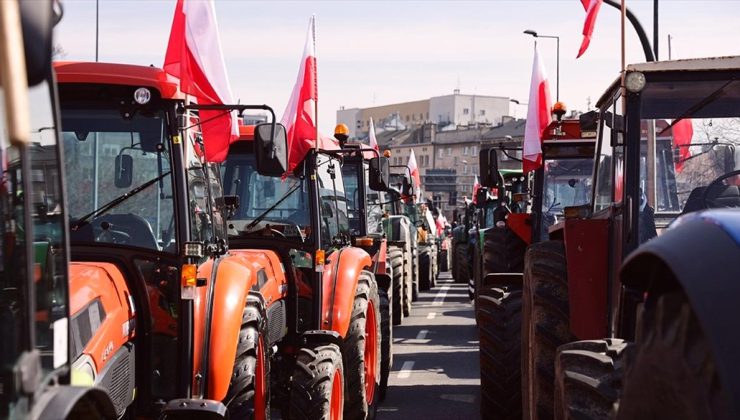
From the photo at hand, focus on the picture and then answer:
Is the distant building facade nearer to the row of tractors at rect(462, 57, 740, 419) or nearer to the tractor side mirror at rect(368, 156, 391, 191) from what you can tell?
the tractor side mirror at rect(368, 156, 391, 191)

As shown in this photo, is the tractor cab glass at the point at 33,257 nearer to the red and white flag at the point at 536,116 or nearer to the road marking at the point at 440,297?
the red and white flag at the point at 536,116

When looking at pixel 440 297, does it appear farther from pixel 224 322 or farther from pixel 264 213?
pixel 224 322

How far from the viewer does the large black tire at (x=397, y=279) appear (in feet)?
56.7

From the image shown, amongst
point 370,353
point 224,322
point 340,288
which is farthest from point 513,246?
point 224,322

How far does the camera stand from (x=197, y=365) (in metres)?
6.00

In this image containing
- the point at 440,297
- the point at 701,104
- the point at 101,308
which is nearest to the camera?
the point at 101,308

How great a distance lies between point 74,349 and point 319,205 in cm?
417

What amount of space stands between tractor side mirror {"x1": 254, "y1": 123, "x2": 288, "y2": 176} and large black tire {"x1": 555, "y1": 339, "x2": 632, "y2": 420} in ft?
6.08

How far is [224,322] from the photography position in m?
6.14

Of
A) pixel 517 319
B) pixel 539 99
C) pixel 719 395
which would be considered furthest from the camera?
pixel 539 99

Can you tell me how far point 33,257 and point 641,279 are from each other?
1.72 metres

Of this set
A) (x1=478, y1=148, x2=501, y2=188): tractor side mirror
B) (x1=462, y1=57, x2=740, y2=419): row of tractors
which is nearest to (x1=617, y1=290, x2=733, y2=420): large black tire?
(x1=462, y1=57, x2=740, y2=419): row of tractors

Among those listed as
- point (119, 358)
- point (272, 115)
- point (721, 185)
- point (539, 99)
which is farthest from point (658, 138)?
point (539, 99)

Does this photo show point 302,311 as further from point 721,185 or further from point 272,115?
point 721,185
